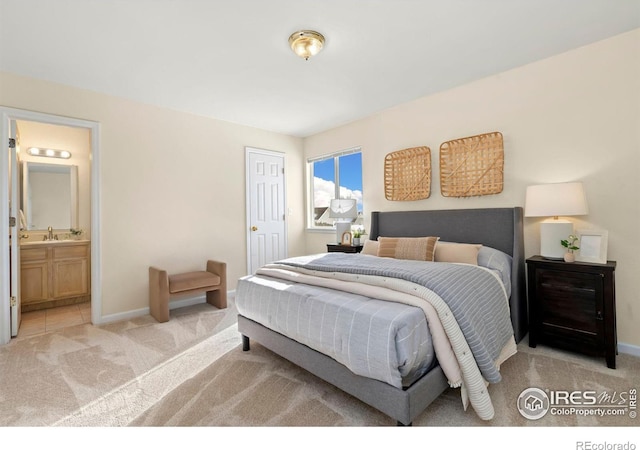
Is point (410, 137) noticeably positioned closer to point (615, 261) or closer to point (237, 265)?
point (615, 261)

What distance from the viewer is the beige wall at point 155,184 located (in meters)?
3.32

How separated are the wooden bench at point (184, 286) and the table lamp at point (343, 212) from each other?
1.63m

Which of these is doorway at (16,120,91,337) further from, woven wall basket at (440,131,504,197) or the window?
woven wall basket at (440,131,504,197)

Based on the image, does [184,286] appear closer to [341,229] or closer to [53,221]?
[341,229]

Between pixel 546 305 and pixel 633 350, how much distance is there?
0.70 meters

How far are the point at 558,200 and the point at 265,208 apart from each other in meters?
3.65

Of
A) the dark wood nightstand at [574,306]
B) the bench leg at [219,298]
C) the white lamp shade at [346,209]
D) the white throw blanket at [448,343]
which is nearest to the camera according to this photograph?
the white throw blanket at [448,343]

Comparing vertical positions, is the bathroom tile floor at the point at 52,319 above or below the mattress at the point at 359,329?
below

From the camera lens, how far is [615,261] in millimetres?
2428

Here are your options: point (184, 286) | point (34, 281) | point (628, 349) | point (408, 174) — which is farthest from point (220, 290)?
point (628, 349)

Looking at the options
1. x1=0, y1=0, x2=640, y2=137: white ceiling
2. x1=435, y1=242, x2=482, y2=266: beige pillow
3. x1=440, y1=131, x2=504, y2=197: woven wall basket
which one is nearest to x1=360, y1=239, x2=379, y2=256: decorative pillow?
x1=435, y1=242, x2=482, y2=266: beige pillow

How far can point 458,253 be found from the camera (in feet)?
9.15

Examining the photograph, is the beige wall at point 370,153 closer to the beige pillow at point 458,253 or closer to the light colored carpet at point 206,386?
the beige pillow at point 458,253

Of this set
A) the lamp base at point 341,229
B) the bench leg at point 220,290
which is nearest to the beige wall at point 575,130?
the lamp base at point 341,229
